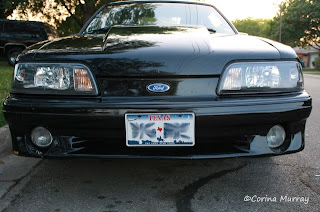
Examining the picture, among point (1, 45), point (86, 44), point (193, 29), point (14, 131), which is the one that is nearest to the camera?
point (14, 131)

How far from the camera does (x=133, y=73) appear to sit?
1.88 metres

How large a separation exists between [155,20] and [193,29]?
615mm

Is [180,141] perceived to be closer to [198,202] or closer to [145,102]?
[145,102]

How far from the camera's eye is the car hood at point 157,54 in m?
1.89

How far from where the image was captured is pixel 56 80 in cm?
195

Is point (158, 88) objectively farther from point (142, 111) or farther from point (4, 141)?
point (4, 141)

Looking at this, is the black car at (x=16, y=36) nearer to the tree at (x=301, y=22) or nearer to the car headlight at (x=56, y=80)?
the car headlight at (x=56, y=80)

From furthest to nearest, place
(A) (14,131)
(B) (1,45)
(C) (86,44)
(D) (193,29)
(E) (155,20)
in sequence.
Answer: (B) (1,45) → (E) (155,20) → (D) (193,29) → (C) (86,44) → (A) (14,131)

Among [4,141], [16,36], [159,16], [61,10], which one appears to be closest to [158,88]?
[159,16]

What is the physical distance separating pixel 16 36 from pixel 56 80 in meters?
13.6

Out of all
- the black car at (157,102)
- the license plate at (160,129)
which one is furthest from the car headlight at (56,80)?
the license plate at (160,129)

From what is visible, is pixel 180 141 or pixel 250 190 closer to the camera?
pixel 180 141

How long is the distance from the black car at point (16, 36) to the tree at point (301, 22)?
94.4 feet

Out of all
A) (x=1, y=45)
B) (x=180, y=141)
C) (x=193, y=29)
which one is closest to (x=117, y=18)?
(x=193, y=29)
